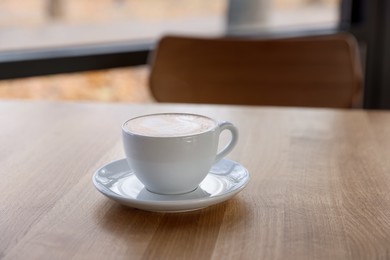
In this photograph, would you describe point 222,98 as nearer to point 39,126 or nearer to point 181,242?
point 39,126

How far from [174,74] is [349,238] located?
96 centimetres

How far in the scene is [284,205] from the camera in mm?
724

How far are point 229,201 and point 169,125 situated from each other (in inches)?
4.5

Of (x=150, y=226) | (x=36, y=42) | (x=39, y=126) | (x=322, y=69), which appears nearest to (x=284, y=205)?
(x=150, y=226)

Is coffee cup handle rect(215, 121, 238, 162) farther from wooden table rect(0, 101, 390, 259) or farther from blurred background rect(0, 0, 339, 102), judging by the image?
blurred background rect(0, 0, 339, 102)

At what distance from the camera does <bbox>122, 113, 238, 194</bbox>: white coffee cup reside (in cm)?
69

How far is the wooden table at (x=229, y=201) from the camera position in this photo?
62 cm

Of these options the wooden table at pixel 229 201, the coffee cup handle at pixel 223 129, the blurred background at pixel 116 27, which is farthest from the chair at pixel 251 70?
the coffee cup handle at pixel 223 129

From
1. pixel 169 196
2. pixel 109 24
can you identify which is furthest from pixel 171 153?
pixel 109 24

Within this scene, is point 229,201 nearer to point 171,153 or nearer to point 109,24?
point 171,153

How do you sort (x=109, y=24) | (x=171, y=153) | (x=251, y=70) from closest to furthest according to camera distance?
(x=171, y=153), (x=251, y=70), (x=109, y=24)

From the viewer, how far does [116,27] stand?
2205mm

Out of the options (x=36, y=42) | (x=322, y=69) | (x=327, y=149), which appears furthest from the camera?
(x=36, y=42)

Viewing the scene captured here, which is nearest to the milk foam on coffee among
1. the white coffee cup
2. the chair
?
the white coffee cup
